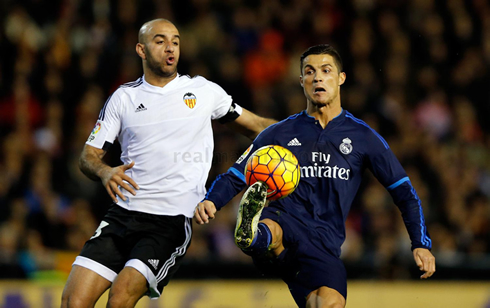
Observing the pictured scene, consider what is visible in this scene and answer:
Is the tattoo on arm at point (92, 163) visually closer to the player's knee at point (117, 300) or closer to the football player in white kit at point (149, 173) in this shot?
the football player in white kit at point (149, 173)

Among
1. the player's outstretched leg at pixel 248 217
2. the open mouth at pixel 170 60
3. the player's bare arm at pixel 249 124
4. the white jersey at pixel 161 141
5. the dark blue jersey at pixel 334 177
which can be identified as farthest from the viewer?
the player's bare arm at pixel 249 124

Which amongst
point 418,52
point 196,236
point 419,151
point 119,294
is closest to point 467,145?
point 419,151

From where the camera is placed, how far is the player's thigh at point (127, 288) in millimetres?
5082

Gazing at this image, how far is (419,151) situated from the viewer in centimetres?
1019

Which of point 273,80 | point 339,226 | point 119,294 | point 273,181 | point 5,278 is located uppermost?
point 273,80

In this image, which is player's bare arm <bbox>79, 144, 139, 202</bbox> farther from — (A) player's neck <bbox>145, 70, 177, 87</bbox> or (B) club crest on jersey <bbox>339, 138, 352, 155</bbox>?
(B) club crest on jersey <bbox>339, 138, 352, 155</bbox>

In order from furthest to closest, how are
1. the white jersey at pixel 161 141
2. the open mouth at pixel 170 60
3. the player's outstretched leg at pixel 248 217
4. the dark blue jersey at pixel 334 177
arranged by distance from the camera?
the open mouth at pixel 170 60
the white jersey at pixel 161 141
the dark blue jersey at pixel 334 177
the player's outstretched leg at pixel 248 217

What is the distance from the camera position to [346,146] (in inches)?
219

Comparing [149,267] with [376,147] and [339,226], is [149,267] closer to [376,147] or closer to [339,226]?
[339,226]

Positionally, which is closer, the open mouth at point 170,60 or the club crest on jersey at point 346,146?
the club crest on jersey at point 346,146

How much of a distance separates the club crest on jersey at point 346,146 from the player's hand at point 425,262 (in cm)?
94

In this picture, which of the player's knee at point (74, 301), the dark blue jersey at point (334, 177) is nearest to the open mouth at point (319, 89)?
the dark blue jersey at point (334, 177)

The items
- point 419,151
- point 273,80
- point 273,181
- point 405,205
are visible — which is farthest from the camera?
point 273,80

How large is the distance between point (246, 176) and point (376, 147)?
111cm
